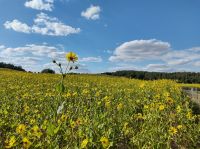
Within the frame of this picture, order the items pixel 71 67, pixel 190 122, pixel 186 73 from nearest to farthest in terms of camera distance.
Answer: pixel 71 67 → pixel 190 122 → pixel 186 73

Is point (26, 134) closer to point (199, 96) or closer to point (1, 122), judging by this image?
point (1, 122)

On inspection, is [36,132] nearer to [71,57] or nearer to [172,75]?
[71,57]

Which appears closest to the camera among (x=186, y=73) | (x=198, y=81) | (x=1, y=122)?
(x=1, y=122)

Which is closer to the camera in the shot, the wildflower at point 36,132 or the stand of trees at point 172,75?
the wildflower at point 36,132

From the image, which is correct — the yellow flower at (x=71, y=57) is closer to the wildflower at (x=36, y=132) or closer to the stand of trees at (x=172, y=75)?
the wildflower at (x=36, y=132)

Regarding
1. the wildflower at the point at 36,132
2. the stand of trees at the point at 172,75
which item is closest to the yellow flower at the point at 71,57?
the wildflower at the point at 36,132

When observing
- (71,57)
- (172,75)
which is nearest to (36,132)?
(71,57)

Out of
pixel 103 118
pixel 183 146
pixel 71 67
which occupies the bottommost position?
pixel 183 146

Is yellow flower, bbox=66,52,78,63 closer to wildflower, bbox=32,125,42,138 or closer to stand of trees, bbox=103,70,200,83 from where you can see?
wildflower, bbox=32,125,42,138


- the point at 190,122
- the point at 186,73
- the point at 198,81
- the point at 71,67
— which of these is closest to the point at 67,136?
the point at 71,67

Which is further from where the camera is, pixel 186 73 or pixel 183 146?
pixel 186 73

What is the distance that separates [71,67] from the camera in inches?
193

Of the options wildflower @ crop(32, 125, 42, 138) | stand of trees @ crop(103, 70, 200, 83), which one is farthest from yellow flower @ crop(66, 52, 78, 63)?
stand of trees @ crop(103, 70, 200, 83)

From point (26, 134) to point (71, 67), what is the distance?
54.0 inches
